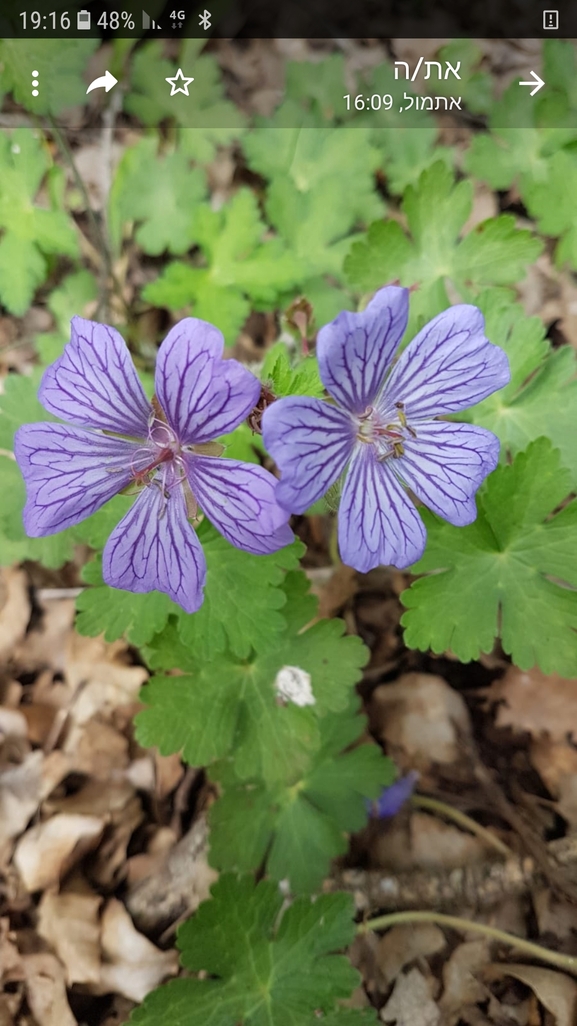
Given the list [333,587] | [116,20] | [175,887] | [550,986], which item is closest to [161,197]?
[116,20]

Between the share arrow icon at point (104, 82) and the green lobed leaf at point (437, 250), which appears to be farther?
the share arrow icon at point (104, 82)

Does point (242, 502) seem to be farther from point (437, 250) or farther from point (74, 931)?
point (74, 931)

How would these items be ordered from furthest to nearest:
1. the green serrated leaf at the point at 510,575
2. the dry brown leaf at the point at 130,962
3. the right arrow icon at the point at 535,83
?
the right arrow icon at the point at 535,83 → the dry brown leaf at the point at 130,962 → the green serrated leaf at the point at 510,575

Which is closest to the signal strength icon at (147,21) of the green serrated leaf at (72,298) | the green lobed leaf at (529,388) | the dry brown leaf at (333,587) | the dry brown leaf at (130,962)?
A: the green serrated leaf at (72,298)

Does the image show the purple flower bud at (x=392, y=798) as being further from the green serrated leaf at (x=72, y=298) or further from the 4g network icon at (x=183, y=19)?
the 4g network icon at (x=183, y=19)

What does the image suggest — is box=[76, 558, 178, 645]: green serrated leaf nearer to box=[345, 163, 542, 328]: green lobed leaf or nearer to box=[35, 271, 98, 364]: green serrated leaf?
box=[345, 163, 542, 328]: green lobed leaf

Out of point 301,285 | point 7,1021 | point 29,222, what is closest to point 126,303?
point 29,222

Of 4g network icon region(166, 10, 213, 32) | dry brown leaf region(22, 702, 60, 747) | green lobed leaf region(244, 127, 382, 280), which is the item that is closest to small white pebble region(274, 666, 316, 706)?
dry brown leaf region(22, 702, 60, 747)
